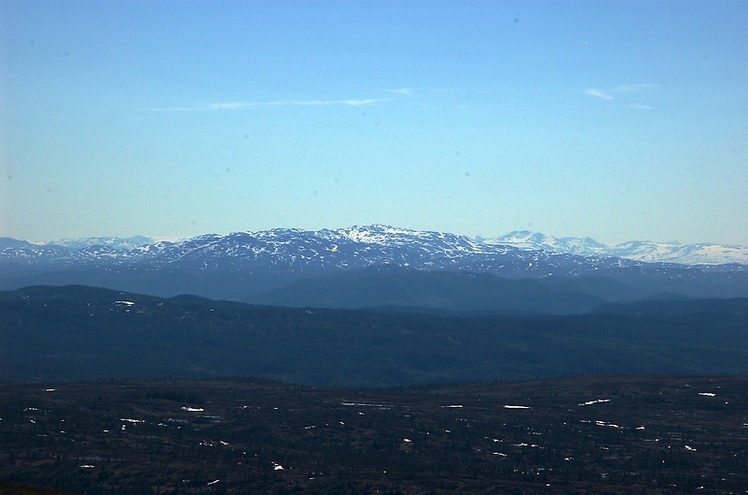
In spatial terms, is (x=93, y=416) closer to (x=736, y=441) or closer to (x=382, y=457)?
(x=382, y=457)

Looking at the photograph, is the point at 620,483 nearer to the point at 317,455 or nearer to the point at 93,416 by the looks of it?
the point at 317,455

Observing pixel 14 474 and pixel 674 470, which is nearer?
pixel 14 474

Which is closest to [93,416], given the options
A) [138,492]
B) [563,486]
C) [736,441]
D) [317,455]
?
[317,455]

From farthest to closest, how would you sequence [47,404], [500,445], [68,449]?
[47,404], [500,445], [68,449]

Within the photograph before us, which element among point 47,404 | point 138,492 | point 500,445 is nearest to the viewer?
point 138,492

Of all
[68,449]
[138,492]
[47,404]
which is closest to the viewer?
[138,492]

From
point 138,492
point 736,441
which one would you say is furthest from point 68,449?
point 736,441
